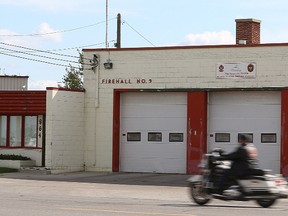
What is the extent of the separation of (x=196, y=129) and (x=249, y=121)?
2.32 metres

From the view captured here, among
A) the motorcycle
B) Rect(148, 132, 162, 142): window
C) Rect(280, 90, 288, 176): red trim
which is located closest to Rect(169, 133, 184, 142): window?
Rect(148, 132, 162, 142): window

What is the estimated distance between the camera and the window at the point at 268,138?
97.5 ft

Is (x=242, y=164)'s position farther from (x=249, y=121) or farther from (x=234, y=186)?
(x=249, y=121)

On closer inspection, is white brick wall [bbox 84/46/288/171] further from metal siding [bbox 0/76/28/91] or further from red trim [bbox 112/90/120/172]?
metal siding [bbox 0/76/28/91]

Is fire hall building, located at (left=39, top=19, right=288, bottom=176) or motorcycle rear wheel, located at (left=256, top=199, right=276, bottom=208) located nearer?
motorcycle rear wheel, located at (left=256, top=199, right=276, bottom=208)

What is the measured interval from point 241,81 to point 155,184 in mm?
6935

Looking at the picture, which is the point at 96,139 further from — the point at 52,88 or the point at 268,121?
the point at 268,121

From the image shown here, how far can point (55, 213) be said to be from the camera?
1466cm

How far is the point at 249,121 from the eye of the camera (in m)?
30.2

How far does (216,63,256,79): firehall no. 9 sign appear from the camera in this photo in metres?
29.8

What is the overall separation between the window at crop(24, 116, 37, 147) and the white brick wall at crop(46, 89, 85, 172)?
2379 mm

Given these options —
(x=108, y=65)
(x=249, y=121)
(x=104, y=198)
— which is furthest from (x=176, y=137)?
(x=104, y=198)

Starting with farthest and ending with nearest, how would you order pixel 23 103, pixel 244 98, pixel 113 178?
pixel 23 103, pixel 244 98, pixel 113 178

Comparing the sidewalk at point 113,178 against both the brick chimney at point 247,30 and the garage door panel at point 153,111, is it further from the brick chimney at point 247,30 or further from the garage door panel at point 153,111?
the brick chimney at point 247,30
